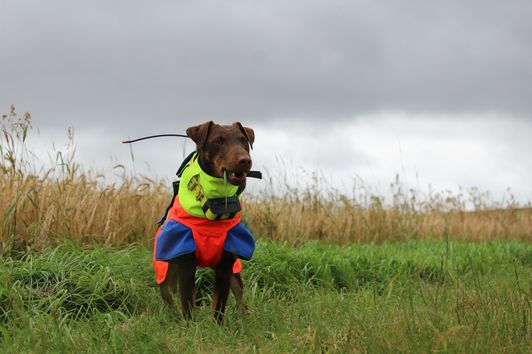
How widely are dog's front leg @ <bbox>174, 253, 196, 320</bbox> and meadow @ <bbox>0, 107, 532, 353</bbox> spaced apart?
0.15 meters

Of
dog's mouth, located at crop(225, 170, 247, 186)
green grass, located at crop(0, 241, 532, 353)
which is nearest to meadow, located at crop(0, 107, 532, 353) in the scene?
green grass, located at crop(0, 241, 532, 353)

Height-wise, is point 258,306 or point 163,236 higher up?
point 163,236

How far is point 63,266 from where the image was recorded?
497 centimetres

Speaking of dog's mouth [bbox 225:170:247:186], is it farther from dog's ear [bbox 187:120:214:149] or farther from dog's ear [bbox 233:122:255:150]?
dog's ear [bbox 233:122:255:150]

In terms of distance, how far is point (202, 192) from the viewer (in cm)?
413

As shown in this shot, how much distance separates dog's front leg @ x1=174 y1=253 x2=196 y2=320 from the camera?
13.6 ft

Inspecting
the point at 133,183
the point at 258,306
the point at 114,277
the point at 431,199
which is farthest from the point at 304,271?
the point at 431,199

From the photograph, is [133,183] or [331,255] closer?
[331,255]

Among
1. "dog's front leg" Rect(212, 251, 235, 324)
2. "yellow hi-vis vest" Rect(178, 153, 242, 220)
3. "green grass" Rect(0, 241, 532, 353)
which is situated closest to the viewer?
"green grass" Rect(0, 241, 532, 353)

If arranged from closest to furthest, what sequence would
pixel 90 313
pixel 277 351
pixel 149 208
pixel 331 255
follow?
pixel 277 351 < pixel 90 313 < pixel 331 255 < pixel 149 208

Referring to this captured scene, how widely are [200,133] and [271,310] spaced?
4.97ft

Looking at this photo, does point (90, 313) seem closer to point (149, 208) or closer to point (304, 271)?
point (304, 271)

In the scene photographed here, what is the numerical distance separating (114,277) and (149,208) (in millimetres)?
2373

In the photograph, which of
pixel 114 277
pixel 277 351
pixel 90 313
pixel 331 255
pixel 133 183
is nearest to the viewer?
pixel 277 351
